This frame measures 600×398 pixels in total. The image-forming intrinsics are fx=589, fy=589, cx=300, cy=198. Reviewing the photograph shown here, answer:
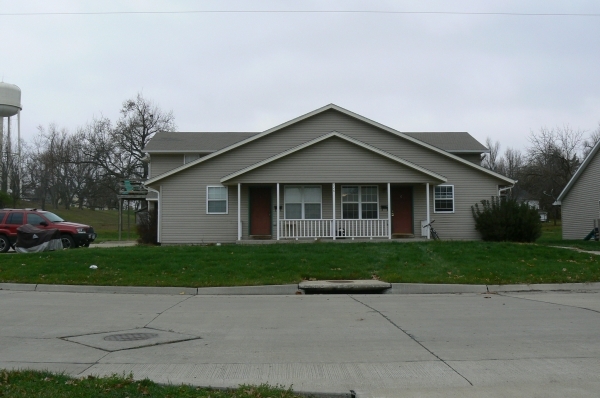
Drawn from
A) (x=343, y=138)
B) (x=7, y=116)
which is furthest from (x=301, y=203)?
(x=7, y=116)

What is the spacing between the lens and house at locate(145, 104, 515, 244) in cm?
2548

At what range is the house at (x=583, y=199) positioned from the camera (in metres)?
31.9

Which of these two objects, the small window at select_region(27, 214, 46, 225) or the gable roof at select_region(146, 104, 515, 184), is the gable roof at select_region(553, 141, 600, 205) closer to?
the gable roof at select_region(146, 104, 515, 184)

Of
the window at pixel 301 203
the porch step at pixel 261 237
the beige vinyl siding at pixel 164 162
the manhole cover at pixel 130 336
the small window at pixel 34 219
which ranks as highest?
the beige vinyl siding at pixel 164 162

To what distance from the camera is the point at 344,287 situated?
1512 centimetres

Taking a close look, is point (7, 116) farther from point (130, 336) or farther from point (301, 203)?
point (130, 336)

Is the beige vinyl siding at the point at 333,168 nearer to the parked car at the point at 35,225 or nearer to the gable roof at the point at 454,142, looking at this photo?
the parked car at the point at 35,225

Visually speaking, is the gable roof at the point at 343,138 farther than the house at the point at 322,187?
No

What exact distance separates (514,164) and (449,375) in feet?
258

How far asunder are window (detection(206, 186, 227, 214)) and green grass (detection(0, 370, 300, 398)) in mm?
20497

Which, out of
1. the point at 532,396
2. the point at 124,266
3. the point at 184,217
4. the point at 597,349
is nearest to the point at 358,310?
the point at 597,349

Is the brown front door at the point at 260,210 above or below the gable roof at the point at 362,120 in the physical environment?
below

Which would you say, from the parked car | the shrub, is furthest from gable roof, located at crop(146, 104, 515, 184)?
the parked car

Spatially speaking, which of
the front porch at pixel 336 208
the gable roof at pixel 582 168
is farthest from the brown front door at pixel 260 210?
the gable roof at pixel 582 168
